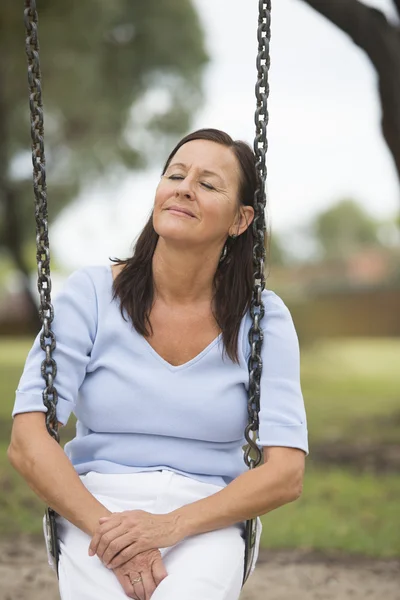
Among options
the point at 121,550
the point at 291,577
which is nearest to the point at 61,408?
the point at 121,550

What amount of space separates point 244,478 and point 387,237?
2327 cm

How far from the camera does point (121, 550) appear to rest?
1977 millimetres

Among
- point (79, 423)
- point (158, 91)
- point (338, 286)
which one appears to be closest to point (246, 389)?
point (79, 423)

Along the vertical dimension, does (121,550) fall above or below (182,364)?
below

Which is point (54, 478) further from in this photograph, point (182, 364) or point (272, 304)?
point (272, 304)

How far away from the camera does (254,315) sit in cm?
216

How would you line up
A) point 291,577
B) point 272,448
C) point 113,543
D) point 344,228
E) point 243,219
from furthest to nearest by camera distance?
point 344,228 → point 291,577 → point 243,219 → point 272,448 → point 113,543

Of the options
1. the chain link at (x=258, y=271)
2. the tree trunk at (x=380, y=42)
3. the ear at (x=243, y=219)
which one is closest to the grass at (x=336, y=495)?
the tree trunk at (x=380, y=42)

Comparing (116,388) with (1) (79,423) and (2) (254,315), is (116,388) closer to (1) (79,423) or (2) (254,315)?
(1) (79,423)

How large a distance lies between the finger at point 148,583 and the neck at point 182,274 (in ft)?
2.27

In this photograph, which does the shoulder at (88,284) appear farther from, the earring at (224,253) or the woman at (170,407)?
the earring at (224,253)

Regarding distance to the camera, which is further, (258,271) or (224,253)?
(224,253)

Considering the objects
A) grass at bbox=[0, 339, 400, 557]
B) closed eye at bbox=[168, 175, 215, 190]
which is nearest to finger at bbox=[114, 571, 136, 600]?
closed eye at bbox=[168, 175, 215, 190]

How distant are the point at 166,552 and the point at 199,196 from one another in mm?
873
